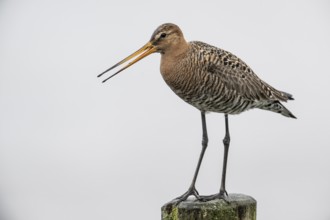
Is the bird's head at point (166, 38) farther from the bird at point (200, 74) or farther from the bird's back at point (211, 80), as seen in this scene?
the bird's back at point (211, 80)

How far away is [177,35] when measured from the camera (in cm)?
1038

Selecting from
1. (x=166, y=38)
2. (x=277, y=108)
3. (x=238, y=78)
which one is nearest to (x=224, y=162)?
(x=238, y=78)

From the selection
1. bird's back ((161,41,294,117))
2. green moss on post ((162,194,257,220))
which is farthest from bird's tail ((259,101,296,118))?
green moss on post ((162,194,257,220))

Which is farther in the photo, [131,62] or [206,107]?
[206,107]

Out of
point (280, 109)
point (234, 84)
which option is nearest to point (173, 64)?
point (234, 84)

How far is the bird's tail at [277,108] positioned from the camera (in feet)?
38.0

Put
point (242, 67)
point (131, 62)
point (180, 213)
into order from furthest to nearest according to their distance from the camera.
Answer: point (242, 67) → point (131, 62) → point (180, 213)

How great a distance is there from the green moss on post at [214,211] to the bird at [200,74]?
2148mm

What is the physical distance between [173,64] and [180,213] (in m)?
3.48

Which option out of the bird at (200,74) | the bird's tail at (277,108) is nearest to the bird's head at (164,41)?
the bird at (200,74)

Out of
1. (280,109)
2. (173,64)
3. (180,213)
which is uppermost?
(173,64)

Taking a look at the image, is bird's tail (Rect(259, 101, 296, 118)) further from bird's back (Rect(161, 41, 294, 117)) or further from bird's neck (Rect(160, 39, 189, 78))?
bird's neck (Rect(160, 39, 189, 78))

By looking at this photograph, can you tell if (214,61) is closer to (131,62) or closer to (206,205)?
(131,62)

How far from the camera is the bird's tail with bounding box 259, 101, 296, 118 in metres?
11.6
